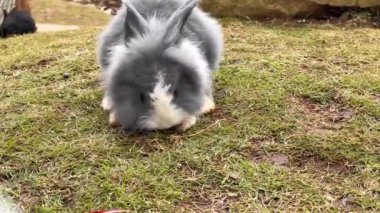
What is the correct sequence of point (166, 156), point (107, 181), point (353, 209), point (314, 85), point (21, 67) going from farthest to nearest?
point (21, 67), point (314, 85), point (166, 156), point (107, 181), point (353, 209)

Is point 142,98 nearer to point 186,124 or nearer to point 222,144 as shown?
point 186,124

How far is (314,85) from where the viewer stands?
304 cm

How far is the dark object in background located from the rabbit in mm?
2831

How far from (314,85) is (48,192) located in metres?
1.53

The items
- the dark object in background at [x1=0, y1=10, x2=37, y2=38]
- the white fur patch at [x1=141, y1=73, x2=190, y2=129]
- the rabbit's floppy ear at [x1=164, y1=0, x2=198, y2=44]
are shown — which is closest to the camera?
the white fur patch at [x1=141, y1=73, x2=190, y2=129]

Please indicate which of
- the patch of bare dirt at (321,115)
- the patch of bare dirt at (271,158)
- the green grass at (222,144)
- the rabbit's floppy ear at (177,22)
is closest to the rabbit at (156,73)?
the rabbit's floppy ear at (177,22)

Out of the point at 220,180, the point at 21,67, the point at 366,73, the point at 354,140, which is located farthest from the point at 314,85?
the point at 21,67

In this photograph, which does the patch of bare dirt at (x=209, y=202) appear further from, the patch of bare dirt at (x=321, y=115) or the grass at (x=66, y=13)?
the grass at (x=66, y=13)

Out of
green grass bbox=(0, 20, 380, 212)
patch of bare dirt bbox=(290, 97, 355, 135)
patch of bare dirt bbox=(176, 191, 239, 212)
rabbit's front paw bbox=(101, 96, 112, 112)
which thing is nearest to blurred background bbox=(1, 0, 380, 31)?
green grass bbox=(0, 20, 380, 212)

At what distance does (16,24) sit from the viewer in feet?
17.0

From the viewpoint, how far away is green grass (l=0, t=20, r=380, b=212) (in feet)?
7.06

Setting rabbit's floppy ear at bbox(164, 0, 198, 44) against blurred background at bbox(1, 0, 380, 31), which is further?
blurred background at bbox(1, 0, 380, 31)

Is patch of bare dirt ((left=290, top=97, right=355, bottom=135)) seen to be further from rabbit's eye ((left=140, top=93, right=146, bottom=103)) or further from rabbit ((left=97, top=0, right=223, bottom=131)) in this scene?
rabbit's eye ((left=140, top=93, right=146, bottom=103))

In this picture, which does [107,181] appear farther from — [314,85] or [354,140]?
[314,85]
